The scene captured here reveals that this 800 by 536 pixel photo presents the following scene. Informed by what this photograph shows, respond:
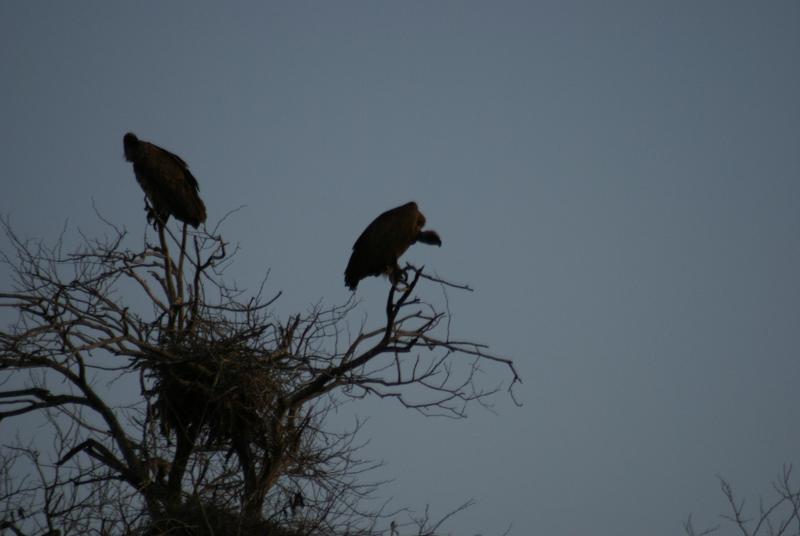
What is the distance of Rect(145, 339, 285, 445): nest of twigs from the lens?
6.50 metres

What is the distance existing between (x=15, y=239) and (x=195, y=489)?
2598 millimetres

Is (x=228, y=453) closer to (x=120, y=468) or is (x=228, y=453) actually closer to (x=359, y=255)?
(x=120, y=468)

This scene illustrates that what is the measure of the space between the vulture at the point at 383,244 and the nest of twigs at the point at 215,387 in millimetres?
3215

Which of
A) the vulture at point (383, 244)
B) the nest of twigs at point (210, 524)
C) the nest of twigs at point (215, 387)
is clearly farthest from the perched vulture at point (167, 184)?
the nest of twigs at point (210, 524)

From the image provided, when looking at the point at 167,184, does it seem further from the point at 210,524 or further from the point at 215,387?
the point at 210,524

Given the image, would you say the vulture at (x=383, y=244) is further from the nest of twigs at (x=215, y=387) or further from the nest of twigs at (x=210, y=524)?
the nest of twigs at (x=210, y=524)

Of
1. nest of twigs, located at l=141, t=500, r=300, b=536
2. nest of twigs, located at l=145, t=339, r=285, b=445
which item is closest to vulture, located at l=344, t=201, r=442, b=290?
nest of twigs, located at l=145, t=339, r=285, b=445

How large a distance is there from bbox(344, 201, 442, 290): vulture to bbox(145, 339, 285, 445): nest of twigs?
3215 mm

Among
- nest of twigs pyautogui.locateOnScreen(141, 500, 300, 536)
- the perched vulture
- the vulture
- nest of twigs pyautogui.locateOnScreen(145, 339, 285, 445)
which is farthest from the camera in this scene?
the perched vulture

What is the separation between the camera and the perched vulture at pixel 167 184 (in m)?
10.5

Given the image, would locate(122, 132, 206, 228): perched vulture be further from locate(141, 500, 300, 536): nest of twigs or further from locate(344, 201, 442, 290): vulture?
locate(141, 500, 300, 536): nest of twigs

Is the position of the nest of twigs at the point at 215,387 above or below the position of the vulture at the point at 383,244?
below

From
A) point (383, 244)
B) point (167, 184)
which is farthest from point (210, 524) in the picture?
point (167, 184)

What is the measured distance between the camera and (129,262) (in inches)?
280
